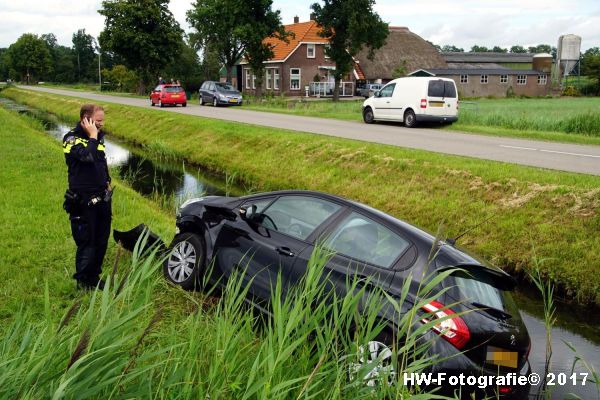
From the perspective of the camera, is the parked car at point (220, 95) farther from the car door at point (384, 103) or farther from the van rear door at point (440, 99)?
the van rear door at point (440, 99)

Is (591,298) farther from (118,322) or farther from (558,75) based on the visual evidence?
(558,75)

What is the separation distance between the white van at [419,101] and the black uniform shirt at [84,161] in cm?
1725

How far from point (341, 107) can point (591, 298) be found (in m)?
25.4

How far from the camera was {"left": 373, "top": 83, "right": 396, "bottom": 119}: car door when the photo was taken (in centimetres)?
2297

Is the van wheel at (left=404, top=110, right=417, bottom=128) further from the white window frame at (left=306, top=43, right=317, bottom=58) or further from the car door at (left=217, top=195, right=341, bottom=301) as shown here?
the white window frame at (left=306, top=43, right=317, bottom=58)

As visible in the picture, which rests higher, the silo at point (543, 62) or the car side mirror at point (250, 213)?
the silo at point (543, 62)

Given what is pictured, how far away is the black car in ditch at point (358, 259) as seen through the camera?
3961 mm

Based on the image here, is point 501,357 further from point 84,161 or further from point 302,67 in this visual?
point 302,67

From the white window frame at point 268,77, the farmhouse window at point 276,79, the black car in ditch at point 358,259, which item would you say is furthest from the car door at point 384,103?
the white window frame at point 268,77

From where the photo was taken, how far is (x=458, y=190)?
10.9m

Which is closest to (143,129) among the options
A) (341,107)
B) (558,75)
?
(341,107)

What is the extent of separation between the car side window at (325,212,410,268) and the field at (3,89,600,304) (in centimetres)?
105

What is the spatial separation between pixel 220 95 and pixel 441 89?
17.9 m

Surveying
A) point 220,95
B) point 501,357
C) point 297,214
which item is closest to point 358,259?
point 297,214
